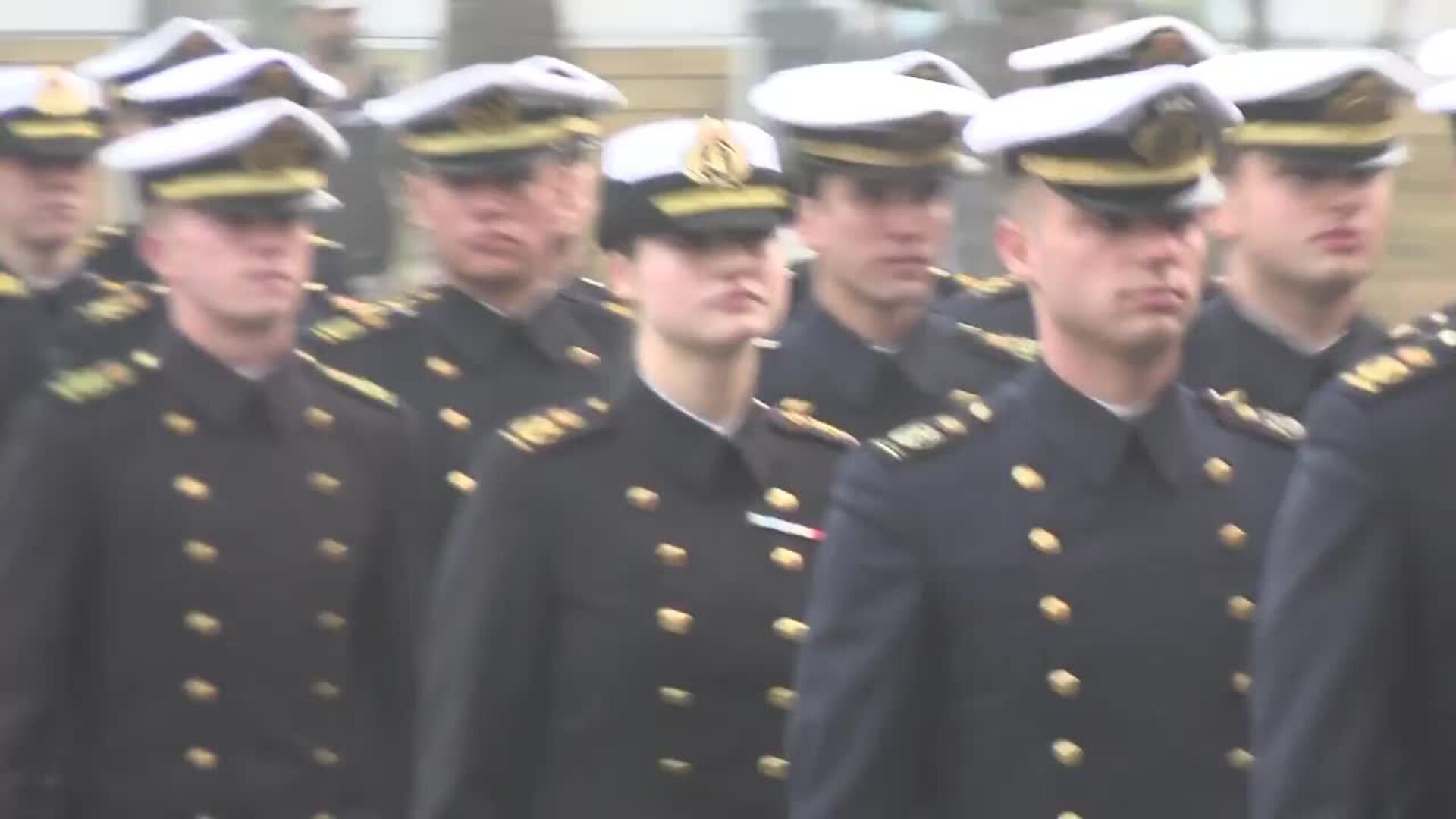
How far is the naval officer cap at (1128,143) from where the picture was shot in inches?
170

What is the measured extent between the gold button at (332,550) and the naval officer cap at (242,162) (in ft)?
1.85

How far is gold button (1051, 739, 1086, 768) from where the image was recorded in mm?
4242

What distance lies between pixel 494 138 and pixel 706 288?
1950mm

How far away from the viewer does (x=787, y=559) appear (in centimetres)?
506

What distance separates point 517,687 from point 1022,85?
4720 millimetres

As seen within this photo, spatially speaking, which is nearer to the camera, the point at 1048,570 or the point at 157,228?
the point at 1048,570

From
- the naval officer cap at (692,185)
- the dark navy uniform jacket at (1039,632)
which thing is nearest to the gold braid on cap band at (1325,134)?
the naval officer cap at (692,185)

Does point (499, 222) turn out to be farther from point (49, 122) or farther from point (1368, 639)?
point (1368, 639)

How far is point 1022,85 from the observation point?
367 inches

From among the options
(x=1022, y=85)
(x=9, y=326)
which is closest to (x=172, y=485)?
(x=9, y=326)

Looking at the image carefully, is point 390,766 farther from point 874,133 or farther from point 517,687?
point 874,133

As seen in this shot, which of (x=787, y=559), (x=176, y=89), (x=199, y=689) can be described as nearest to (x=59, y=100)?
(x=176, y=89)

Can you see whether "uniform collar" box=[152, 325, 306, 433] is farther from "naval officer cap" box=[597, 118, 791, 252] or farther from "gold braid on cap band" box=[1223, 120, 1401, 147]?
"gold braid on cap band" box=[1223, 120, 1401, 147]

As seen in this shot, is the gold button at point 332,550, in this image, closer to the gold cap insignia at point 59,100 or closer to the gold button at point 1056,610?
the gold button at point 1056,610
